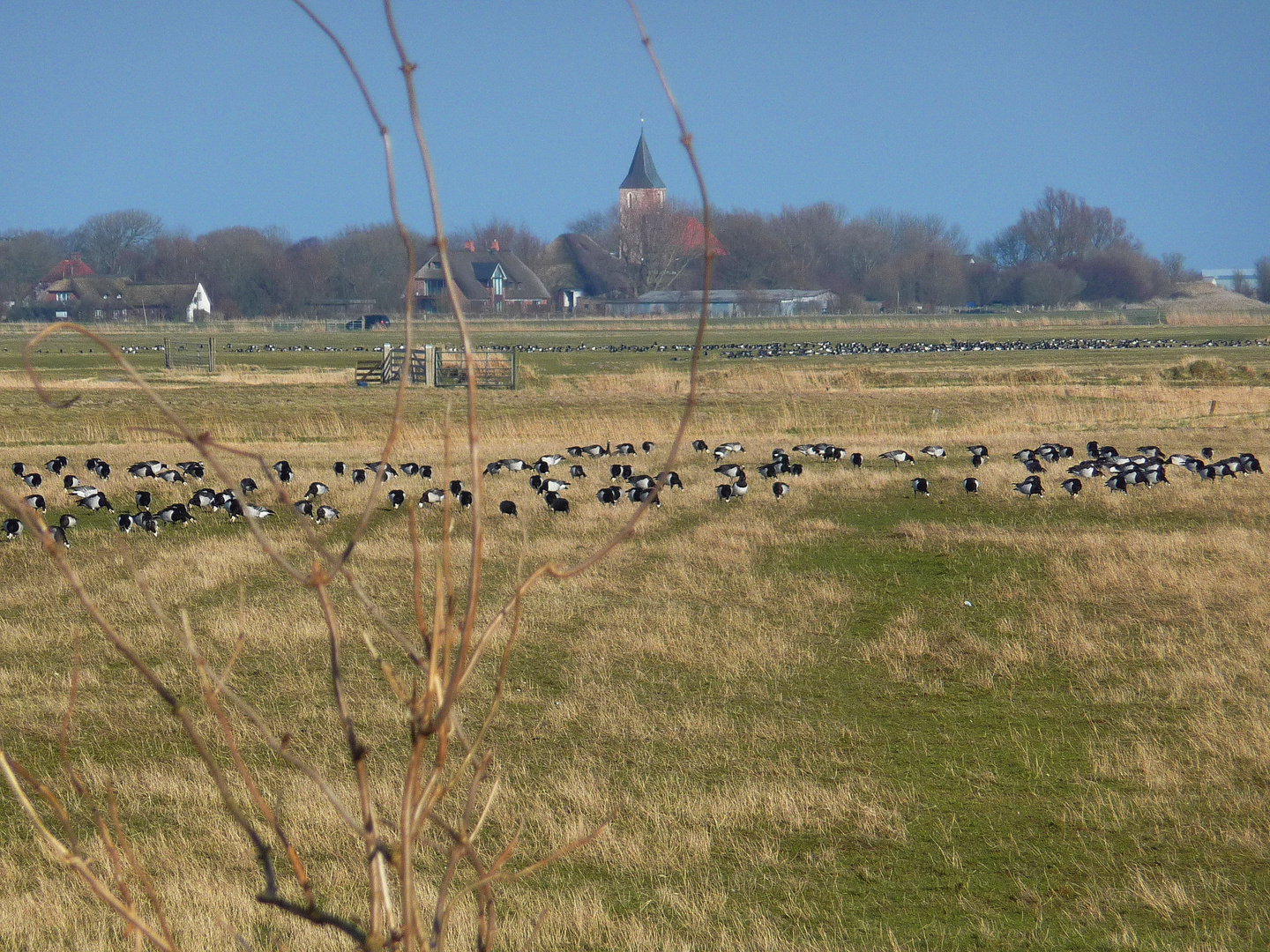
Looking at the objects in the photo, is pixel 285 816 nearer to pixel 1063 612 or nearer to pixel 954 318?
pixel 1063 612

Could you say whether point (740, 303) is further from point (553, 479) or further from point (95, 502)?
point (95, 502)

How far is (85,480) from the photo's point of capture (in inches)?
901

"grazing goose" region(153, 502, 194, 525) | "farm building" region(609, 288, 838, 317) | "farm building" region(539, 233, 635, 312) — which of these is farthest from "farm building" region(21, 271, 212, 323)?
"grazing goose" region(153, 502, 194, 525)

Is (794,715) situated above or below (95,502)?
below

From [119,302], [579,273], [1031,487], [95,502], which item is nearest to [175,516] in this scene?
[95,502]

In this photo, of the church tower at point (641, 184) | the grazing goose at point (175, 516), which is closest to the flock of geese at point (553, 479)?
the grazing goose at point (175, 516)

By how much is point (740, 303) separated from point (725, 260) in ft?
62.4

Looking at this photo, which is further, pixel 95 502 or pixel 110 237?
pixel 110 237

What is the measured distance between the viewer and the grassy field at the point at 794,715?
266 inches

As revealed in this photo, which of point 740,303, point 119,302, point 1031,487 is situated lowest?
point 1031,487

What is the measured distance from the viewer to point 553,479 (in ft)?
72.6

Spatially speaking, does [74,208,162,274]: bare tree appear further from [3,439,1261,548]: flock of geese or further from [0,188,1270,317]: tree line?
[3,439,1261,548]: flock of geese

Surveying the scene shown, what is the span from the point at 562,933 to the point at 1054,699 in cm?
568

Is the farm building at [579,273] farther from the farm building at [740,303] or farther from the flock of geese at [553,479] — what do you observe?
the flock of geese at [553,479]
